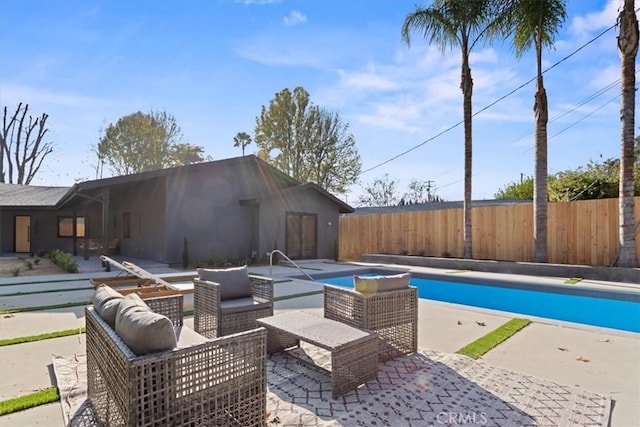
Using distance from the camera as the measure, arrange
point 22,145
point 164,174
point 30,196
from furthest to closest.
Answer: point 22,145 < point 30,196 < point 164,174

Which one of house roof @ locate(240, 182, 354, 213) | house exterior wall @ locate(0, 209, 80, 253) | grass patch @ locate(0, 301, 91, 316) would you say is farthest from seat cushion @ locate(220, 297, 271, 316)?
house exterior wall @ locate(0, 209, 80, 253)

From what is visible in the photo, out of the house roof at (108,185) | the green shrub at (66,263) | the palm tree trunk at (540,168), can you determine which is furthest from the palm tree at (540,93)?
the green shrub at (66,263)

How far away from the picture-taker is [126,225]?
15781 millimetres

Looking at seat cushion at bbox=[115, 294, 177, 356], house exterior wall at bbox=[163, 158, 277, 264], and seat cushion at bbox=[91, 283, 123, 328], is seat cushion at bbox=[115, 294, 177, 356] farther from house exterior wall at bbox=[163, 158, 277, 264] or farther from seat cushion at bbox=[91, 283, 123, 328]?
house exterior wall at bbox=[163, 158, 277, 264]

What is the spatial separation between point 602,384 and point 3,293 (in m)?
9.82

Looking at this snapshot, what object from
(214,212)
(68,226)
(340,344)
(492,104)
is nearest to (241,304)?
(340,344)

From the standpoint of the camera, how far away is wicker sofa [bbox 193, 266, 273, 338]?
442 cm

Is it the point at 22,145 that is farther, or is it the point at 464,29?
the point at 22,145

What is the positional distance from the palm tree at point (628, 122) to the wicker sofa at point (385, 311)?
8.54 metres

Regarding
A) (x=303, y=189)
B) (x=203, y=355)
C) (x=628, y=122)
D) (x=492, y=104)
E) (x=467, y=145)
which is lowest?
(x=203, y=355)

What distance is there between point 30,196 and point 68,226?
233 centimetres

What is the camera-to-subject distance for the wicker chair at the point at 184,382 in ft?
6.98

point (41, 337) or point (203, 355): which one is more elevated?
point (203, 355)

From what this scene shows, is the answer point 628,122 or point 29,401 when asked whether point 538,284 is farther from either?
point 29,401
